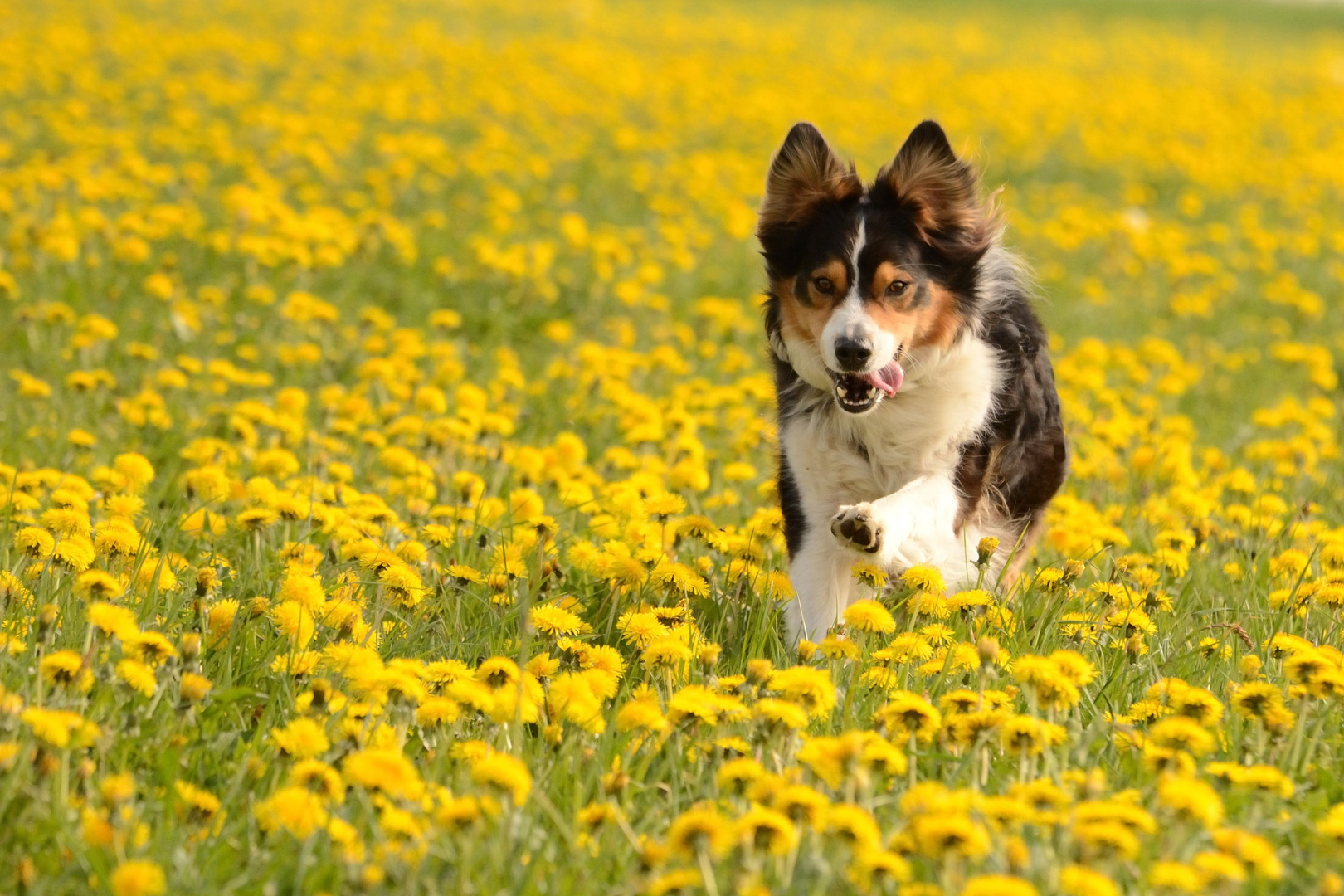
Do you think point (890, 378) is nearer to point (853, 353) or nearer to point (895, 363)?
point (895, 363)

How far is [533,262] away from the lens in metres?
8.41

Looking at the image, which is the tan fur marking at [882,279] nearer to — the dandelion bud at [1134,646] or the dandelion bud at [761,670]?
the dandelion bud at [1134,646]

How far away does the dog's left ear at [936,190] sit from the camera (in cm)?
402

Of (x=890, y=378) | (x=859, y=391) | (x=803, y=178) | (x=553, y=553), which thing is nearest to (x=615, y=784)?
(x=553, y=553)

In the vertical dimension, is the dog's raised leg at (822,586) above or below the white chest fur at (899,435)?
below

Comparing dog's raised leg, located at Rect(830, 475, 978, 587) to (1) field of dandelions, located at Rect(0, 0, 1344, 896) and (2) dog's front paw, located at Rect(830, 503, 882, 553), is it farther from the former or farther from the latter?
(1) field of dandelions, located at Rect(0, 0, 1344, 896)

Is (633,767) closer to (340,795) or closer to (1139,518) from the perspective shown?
(340,795)

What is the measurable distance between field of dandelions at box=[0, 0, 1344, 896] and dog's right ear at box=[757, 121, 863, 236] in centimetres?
40

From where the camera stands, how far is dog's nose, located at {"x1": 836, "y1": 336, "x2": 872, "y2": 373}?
12.2 feet

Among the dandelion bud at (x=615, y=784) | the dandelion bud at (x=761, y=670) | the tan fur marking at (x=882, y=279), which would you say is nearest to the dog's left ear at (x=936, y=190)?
the tan fur marking at (x=882, y=279)

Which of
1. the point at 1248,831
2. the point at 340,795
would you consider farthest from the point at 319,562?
the point at 1248,831

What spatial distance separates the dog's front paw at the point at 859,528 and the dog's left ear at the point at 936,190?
909mm

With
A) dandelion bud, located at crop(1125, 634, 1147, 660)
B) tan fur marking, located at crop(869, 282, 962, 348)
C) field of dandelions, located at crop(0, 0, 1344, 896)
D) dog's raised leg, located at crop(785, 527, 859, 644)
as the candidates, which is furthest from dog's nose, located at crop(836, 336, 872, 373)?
dandelion bud, located at crop(1125, 634, 1147, 660)

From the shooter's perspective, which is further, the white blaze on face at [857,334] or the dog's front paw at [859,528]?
the white blaze on face at [857,334]
